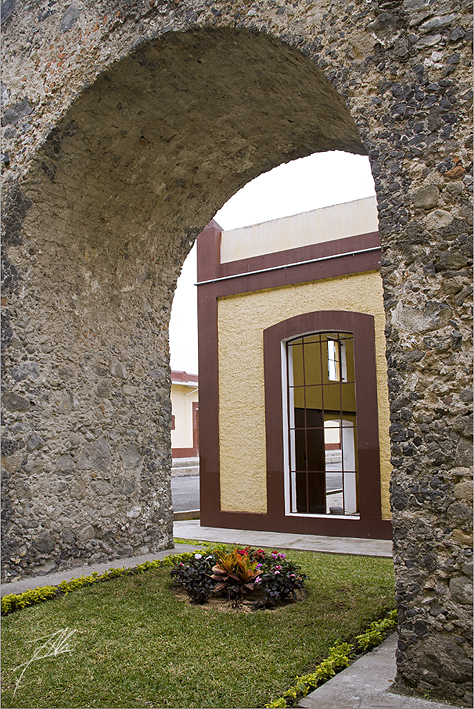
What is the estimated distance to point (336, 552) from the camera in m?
5.99

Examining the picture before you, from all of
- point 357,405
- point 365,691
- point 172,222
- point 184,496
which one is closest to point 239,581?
point 365,691

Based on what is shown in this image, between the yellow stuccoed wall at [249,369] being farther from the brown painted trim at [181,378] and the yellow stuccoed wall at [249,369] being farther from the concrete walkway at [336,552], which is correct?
the brown painted trim at [181,378]

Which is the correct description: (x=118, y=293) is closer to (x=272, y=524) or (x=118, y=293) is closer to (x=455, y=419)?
(x=455, y=419)

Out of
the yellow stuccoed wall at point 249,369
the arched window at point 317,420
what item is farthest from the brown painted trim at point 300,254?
the arched window at point 317,420

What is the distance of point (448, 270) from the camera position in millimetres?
2441

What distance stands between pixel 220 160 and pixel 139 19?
1318mm

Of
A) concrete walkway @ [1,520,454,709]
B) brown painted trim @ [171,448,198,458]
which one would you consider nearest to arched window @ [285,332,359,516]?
concrete walkway @ [1,520,454,709]

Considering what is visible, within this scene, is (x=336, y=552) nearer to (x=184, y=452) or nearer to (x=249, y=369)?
(x=249, y=369)

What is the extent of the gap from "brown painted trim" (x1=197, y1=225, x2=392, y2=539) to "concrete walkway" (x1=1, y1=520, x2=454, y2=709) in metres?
0.14

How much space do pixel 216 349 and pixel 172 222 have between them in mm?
3397

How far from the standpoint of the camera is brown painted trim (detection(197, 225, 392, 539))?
23.5ft

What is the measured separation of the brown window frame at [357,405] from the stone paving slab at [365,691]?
4.17 meters

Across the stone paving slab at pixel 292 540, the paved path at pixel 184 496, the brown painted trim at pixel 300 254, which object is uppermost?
the brown painted trim at pixel 300 254

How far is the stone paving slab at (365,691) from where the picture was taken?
87.8 inches
